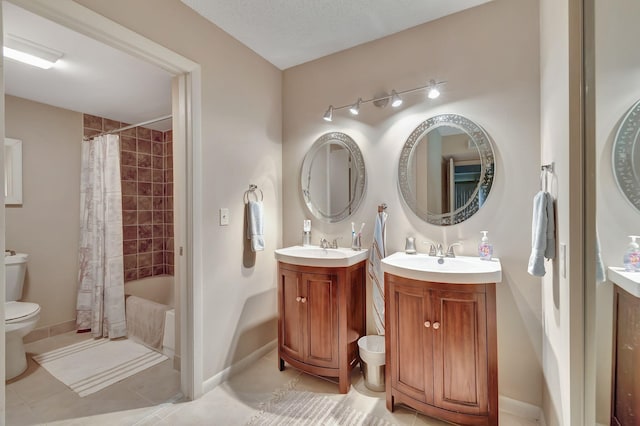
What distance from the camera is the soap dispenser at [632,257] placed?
782 mm

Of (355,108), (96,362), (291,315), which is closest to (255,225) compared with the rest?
(291,315)

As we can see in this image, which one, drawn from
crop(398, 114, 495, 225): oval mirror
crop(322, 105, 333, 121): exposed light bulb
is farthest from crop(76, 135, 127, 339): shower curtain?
crop(398, 114, 495, 225): oval mirror

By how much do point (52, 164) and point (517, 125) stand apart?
4.07 metres

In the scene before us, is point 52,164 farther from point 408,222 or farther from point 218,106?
point 408,222

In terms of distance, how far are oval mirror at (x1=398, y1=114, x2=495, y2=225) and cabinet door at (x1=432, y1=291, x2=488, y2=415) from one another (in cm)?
61

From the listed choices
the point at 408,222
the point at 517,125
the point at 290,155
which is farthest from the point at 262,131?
the point at 517,125

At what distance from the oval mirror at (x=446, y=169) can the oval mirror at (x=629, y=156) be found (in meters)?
0.96

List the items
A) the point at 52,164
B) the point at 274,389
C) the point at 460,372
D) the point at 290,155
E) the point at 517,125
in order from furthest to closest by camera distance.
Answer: the point at 52,164 → the point at 290,155 → the point at 274,389 → the point at 517,125 → the point at 460,372

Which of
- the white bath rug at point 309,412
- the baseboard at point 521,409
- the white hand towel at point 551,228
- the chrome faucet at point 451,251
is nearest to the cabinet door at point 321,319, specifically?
the white bath rug at point 309,412

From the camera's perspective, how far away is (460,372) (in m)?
1.48

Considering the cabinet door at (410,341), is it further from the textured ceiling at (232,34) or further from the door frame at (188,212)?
the textured ceiling at (232,34)

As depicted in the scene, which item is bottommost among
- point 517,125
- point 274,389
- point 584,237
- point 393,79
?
point 274,389

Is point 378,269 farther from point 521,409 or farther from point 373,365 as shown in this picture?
point 521,409

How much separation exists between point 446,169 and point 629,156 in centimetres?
115
